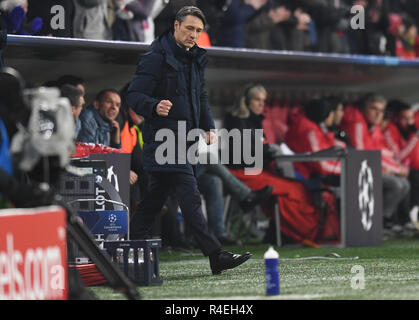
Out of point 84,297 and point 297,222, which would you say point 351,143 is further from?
point 84,297

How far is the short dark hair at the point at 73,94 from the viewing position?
9.06 m

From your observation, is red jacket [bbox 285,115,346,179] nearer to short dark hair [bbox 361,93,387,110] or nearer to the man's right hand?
short dark hair [bbox 361,93,387,110]

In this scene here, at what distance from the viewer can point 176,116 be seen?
23.8 ft

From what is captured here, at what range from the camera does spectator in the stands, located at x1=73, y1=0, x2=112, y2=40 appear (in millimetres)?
9867

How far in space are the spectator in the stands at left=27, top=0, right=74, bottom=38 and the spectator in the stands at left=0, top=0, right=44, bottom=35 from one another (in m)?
0.08

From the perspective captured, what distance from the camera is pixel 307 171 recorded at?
1181 cm

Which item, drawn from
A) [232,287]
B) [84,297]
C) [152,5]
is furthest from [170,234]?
[84,297]

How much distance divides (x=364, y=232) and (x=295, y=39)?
2.75 metres

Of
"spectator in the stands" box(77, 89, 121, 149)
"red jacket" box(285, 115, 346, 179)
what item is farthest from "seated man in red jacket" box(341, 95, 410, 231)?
"spectator in the stands" box(77, 89, 121, 149)

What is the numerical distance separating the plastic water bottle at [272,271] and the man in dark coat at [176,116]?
5.18ft

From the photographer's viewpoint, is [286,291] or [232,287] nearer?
[286,291]

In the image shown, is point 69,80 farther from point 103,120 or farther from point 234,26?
point 234,26

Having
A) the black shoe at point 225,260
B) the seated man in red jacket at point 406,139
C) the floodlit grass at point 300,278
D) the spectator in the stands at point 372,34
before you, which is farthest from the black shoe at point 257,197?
the black shoe at point 225,260

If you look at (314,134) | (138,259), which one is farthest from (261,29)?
(138,259)
